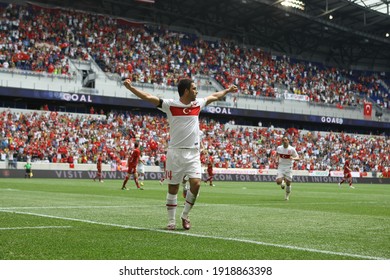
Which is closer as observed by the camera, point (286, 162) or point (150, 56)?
point (286, 162)

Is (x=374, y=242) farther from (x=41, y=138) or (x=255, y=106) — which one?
(x=255, y=106)

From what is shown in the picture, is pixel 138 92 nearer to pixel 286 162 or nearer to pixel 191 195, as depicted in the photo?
pixel 191 195

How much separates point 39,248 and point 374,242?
Result: 493 centimetres

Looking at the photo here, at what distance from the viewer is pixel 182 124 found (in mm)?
10344

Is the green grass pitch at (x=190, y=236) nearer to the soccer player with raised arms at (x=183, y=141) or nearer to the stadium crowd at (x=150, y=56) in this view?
the soccer player with raised arms at (x=183, y=141)

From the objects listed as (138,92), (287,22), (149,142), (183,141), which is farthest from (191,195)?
(287,22)

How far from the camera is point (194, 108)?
1044 cm

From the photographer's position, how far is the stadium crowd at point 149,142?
46250mm

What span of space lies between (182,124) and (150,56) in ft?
170

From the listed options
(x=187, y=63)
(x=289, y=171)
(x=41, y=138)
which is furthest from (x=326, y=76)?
(x=289, y=171)

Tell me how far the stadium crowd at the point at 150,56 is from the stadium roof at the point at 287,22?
2187 mm

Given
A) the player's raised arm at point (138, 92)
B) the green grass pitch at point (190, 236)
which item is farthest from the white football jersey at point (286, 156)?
the player's raised arm at point (138, 92)

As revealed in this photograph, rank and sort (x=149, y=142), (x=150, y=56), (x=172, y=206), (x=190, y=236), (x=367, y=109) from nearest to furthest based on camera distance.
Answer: (x=190, y=236) → (x=172, y=206) → (x=149, y=142) → (x=150, y=56) → (x=367, y=109)

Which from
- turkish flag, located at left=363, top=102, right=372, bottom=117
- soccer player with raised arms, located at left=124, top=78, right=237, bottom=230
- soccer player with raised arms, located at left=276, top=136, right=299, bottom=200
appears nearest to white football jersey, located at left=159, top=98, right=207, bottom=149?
soccer player with raised arms, located at left=124, top=78, right=237, bottom=230
